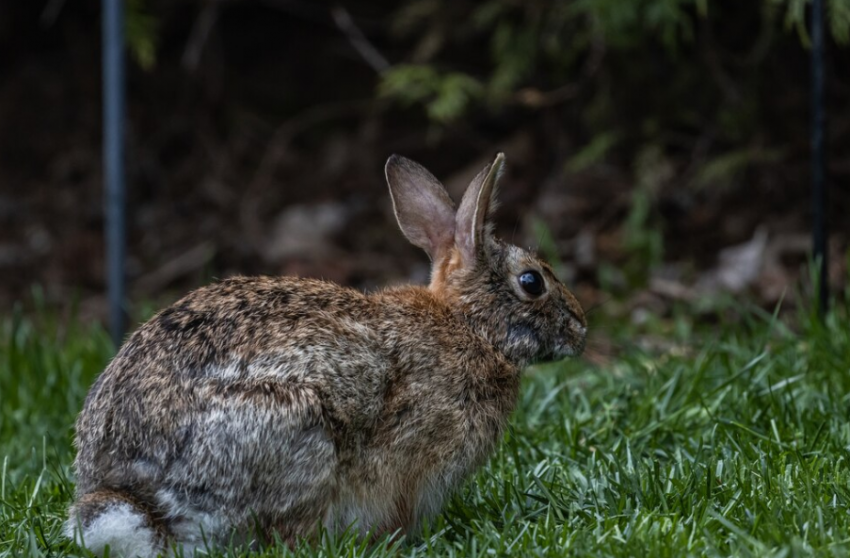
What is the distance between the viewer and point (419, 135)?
856 cm

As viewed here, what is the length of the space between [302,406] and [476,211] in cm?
102

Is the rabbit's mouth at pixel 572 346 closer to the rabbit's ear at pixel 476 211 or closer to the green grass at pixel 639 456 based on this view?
the green grass at pixel 639 456

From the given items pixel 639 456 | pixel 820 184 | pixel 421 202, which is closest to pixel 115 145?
pixel 421 202

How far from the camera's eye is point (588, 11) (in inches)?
256

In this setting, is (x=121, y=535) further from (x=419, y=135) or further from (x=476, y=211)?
(x=419, y=135)

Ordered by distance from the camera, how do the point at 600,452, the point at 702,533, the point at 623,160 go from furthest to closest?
the point at 623,160 < the point at 600,452 < the point at 702,533

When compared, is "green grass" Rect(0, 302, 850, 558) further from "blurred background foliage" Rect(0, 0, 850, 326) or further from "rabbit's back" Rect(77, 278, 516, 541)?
"blurred background foliage" Rect(0, 0, 850, 326)

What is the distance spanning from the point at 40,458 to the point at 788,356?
3036 mm

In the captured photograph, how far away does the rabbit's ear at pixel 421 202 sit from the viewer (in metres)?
4.02

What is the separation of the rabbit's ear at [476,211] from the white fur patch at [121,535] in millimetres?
1456

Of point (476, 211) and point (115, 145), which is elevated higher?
point (115, 145)

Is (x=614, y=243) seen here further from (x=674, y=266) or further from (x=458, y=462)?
(x=458, y=462)

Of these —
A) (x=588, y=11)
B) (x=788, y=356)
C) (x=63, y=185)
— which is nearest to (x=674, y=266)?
(x=588, y=11)

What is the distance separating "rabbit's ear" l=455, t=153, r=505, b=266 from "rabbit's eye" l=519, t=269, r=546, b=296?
192 millimetres
